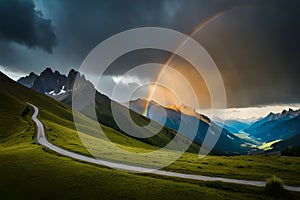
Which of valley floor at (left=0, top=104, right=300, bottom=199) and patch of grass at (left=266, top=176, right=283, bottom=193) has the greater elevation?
patch of grass at (left=266, top=176, right=283, bottom=193)

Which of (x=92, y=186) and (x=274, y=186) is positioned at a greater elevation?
(x=274, y=186)

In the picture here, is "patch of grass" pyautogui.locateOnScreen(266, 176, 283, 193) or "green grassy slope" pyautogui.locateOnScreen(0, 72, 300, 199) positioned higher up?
"patch of grass" pyautogui.locateOnScreen(266, 176, 283, 193)

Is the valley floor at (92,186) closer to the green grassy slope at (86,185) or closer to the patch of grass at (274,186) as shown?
the green grassy slope at (86,185)

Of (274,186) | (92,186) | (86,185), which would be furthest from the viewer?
(274,186)

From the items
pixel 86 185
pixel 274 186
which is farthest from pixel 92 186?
pixel 274 186

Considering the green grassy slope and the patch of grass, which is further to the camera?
the patch of grass

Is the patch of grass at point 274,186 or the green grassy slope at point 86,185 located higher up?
the patch of grass at point 274,186

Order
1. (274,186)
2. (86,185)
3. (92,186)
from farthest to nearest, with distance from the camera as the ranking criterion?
1. (274,186)
2. (86,185)
3. (92,186)

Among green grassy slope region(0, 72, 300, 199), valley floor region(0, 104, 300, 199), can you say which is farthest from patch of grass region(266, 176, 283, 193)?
green grassy slope region(0, 72, 300, 199)

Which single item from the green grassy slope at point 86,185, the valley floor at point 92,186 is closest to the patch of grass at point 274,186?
the valley floor at point 92,186

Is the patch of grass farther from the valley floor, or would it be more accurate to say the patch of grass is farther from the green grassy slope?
the green grassy slope

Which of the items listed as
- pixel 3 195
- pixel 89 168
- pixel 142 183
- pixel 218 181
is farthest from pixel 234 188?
pixel 3 195

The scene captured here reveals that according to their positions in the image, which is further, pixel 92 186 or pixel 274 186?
pixel 274 186

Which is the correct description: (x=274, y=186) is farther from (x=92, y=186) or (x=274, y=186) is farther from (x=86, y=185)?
(x=86, y=185)
